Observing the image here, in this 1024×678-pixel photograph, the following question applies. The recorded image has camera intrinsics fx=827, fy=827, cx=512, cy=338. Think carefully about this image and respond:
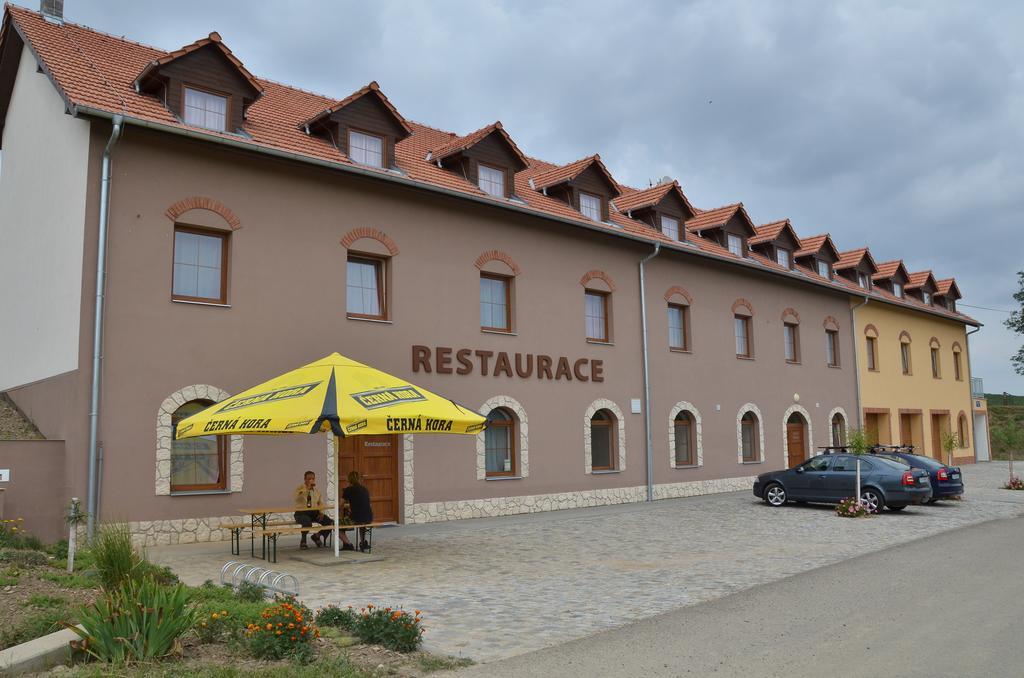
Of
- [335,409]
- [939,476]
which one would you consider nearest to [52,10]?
[335,409]

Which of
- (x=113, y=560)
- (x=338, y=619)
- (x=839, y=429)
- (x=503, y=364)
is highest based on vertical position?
(x=503, y=364)

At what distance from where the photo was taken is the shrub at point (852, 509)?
17125 millimetres

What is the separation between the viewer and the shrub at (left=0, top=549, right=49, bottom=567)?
9836 millimetres

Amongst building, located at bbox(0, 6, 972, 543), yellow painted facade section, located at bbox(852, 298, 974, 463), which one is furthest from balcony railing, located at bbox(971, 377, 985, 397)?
building, located at bbox(0, 6, 972, 543)

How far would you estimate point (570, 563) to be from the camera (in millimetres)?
11336

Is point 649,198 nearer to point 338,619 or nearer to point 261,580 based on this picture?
point 261,580

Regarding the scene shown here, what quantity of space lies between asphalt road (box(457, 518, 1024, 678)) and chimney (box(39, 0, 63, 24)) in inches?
660

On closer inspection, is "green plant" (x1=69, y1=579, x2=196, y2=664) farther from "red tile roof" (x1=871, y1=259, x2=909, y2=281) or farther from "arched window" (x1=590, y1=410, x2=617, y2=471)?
"red tile roof" (x1=871, y1=259, x2=909, y2=281)

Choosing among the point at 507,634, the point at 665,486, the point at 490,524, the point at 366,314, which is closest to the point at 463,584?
the point at 507,634

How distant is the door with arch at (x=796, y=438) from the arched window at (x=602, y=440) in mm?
8705

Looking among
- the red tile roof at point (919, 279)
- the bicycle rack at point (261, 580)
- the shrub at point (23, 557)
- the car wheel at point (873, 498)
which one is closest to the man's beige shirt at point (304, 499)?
the bicycle rack at point (261, 580)

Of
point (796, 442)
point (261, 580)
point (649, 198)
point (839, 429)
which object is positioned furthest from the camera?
point (839, 429)

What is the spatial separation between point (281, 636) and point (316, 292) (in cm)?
998

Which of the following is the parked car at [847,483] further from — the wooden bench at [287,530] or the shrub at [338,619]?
the shrub at [338,619]
